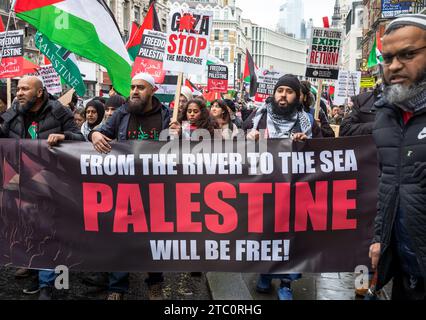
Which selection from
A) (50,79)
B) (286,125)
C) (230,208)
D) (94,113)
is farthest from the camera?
(50,79)

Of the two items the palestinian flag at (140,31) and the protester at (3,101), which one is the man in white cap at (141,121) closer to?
the protester at (3,101)

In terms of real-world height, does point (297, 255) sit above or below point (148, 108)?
below

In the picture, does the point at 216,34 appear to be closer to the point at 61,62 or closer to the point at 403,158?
the point at 61,62

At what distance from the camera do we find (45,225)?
424 centimetres

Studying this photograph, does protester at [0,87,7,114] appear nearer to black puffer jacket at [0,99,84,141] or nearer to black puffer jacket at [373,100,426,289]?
black puffer jacket at [0,99,84,141]

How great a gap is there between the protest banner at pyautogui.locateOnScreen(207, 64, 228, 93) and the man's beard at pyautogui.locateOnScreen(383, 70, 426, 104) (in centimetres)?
1231

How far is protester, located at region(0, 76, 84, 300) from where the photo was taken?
468 cm

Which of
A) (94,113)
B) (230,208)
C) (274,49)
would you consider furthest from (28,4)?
(274,49)

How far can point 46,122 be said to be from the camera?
15.5ft

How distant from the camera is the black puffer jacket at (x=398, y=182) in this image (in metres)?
2.54

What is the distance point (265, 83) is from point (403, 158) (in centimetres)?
1116

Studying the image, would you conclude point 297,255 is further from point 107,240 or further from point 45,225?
point 45,225
